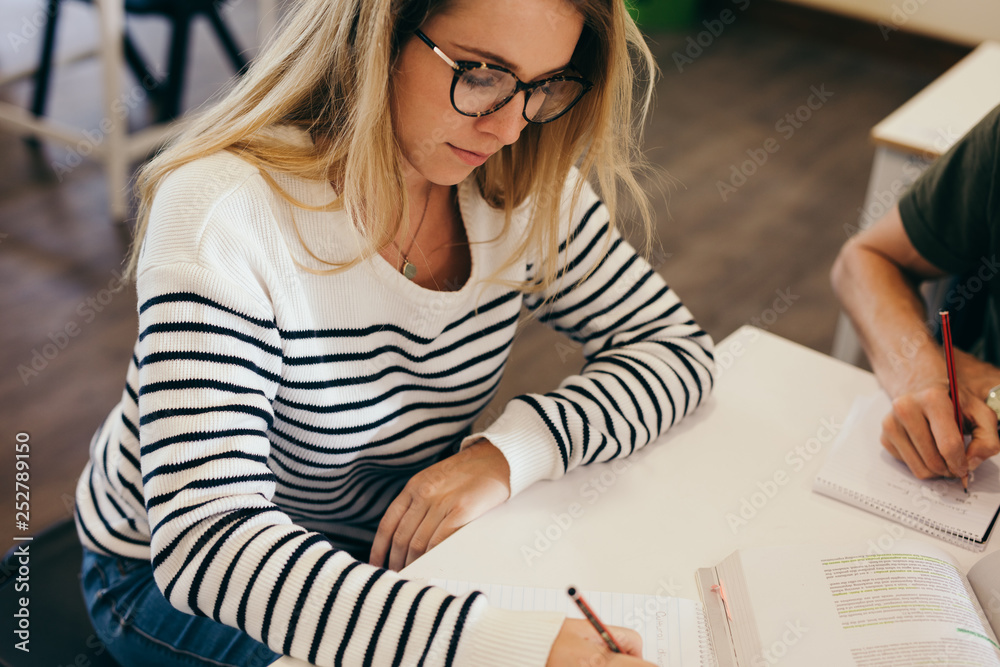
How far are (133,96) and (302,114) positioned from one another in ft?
9.94

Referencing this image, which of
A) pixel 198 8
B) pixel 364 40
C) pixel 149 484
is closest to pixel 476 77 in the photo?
pixel 364 40

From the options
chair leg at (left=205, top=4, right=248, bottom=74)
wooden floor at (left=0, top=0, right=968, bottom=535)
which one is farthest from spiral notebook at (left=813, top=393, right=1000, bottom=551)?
chair leg at (left=205, top=4, right=248, bottom=74)

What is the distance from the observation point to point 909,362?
115 centimetres

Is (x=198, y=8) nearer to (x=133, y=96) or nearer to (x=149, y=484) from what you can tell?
(x=133, y=96)

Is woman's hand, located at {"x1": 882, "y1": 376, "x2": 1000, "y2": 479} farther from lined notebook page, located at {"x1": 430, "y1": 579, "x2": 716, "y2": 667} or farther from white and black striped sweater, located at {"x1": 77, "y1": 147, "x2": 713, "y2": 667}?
lined notebook page, located at {"x1": 430, "y1": 579, "x2": 716, "y2": 667}

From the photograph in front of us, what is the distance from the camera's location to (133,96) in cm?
360

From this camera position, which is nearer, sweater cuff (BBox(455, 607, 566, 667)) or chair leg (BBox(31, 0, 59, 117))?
sweater cuff (BBox(455, 607, 566, 667))

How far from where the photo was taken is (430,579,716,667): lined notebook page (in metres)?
0.79

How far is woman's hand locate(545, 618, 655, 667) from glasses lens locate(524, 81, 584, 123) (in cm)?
50

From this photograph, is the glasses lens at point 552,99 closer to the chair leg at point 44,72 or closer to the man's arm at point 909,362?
the man's arm at point 909,362

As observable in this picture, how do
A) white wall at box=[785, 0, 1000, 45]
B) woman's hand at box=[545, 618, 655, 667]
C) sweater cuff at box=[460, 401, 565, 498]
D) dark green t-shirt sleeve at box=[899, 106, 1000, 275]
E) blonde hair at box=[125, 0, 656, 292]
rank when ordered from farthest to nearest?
1. white wall at box=[785, 0, 1000, 45]
2. dark green t-shirt sleeve at box=[899, 106, 1000, 275]
3. sweater cuff at box=[460, 401, 565, 498]
4. blonde hair at box=[125, 0, 656, 292]
5. woman's hand at box=[545, 618, 655, 667]

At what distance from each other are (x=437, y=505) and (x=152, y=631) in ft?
1.14

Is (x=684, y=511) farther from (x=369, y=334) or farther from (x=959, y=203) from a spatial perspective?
(x=959, y=203)

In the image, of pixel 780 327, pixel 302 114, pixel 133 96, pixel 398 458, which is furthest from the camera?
pixel 133 96
